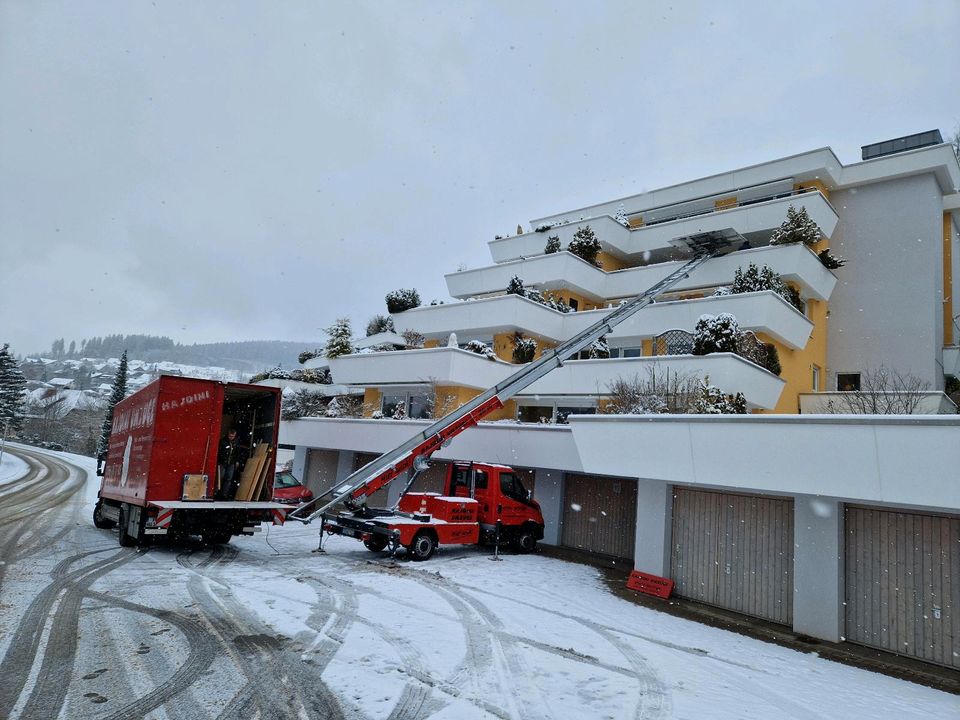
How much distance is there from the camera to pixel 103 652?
641 centimetres

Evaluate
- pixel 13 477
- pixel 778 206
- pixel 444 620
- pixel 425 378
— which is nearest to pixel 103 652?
pixel 444 620

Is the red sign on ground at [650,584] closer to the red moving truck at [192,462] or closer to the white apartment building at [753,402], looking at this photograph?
the white apartment building at [753,402]

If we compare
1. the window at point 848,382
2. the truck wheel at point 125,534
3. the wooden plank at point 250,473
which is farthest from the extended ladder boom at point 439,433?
the window at point 848,382

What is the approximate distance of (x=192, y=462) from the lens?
12430 mm

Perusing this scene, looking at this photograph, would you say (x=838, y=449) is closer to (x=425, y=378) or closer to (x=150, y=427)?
(x=150, y=427)

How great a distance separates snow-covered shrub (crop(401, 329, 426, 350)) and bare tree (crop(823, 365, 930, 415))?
17106mm

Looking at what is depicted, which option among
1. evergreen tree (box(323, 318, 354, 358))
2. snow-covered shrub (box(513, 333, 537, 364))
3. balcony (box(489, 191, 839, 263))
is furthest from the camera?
evergreen tree (box(323, 318, 354, 358))

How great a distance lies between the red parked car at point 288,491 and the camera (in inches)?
848

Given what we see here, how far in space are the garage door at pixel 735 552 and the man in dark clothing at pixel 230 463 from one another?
33.8 ft

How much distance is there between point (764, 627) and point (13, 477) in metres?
36.1

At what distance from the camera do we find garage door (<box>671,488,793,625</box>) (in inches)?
440

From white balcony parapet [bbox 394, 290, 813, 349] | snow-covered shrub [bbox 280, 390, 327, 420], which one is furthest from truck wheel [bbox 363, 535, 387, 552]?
snow-covered shrub [bbox 280, 390, 327, 420]

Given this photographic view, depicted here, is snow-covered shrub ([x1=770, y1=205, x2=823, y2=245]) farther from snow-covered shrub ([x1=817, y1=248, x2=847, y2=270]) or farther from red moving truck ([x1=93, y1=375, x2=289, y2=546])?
red moving truck ([x1=93, y1=375, x2=289, y2=546])

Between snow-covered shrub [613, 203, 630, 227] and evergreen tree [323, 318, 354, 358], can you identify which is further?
evergreen tree [323, 318, 354, 358]
